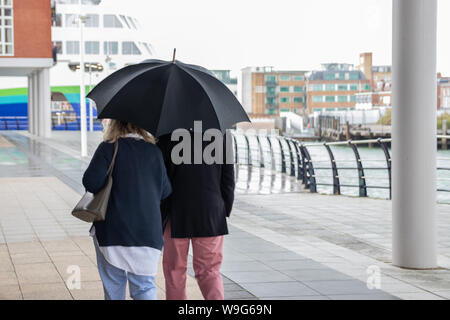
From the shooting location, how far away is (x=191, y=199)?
162 inches

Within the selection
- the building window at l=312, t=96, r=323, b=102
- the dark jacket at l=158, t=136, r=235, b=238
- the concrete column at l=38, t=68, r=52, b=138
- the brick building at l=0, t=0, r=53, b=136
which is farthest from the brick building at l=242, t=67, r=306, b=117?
the dark jacket at l=158, t=136, r=235, b=238

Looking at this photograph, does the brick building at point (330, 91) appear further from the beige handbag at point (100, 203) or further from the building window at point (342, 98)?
the beige handbag at point (100, 203)

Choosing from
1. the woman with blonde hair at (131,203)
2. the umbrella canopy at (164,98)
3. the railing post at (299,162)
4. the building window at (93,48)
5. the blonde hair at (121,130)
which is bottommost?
the railing post at (299,162)

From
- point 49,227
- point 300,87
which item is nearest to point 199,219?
point 49,227

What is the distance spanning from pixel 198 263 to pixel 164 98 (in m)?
0.95

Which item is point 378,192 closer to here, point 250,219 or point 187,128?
point 250,219

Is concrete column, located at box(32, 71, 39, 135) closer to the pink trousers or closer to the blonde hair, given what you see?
the pink trousers

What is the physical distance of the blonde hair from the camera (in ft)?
12.7

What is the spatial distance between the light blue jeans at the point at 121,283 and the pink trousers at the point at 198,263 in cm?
31

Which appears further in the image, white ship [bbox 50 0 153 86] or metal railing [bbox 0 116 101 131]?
white ship [bbox 50 0 153 86]

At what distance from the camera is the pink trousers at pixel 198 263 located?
4195 mm

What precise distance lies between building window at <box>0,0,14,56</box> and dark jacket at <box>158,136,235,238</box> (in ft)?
108

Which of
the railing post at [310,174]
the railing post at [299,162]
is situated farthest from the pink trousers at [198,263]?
the railing post at [299,162]
